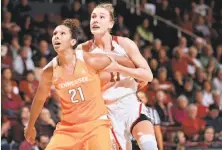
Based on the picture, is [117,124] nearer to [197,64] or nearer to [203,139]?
[203,139]

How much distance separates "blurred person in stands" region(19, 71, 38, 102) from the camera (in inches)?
375

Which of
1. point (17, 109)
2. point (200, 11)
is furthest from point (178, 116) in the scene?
point (200, 11)

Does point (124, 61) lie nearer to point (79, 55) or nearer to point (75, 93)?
point (79, 55)

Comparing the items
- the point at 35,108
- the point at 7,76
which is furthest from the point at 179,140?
the point at 35,108

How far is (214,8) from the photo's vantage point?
1496 cm

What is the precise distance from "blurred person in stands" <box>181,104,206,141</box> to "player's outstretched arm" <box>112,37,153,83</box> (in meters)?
4.61

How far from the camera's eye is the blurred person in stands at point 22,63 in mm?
10164

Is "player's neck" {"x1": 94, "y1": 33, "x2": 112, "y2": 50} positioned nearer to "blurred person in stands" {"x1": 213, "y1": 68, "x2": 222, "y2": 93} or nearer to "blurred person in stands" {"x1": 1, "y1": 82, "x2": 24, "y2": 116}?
"blurred person in stands" {"x1": 1, "y1": 82, "x2": 24, "y2": 116}

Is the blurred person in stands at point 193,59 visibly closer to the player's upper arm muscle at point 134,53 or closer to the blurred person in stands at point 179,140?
the blurred person in stands at point 179,140

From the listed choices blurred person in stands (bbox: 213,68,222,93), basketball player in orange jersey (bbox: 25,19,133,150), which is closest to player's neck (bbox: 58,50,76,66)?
basketball player in orange jersey (bbox: 25,19,133,150)

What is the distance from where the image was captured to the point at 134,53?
530 cm

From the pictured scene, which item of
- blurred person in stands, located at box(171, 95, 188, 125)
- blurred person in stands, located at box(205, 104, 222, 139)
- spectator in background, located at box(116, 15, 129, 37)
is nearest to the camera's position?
blurred person in stands, located at box(205, 104, 222, 139)

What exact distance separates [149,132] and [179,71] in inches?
269

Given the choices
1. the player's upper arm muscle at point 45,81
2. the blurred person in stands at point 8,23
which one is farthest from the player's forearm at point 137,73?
the blurred person in stands at point 8,23
